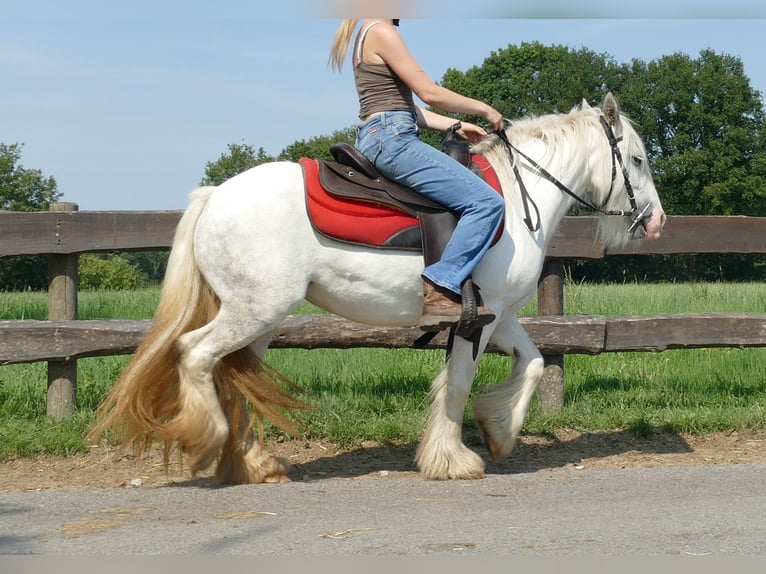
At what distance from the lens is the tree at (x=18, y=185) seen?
57125 mm

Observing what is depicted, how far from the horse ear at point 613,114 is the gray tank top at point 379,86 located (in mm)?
1435

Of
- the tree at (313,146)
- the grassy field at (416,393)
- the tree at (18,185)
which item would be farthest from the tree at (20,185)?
the grassy field at (416,393)

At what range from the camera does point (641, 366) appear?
8695 millimetres

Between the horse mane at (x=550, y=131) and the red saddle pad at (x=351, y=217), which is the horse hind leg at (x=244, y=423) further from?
the horse mane at (x=550, y=131)

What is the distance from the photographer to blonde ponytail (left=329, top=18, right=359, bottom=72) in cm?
560

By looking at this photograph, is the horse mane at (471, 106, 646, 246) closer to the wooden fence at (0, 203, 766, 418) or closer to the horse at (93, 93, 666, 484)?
the horse at (93, 93, 666, 484)

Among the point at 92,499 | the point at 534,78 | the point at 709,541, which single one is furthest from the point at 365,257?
the point at 534,78

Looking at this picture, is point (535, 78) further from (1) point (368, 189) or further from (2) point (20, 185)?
(1) point (368, 189)

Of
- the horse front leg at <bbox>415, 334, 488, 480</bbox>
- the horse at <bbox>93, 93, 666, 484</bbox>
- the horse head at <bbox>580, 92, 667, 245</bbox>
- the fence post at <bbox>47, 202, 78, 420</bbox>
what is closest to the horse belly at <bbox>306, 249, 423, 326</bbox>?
the horse at <bbox>93, 93, 666, 484</bbox>

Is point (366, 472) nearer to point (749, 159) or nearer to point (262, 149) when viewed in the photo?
point (749, 159)

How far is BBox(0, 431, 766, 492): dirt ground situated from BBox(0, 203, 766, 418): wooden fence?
689mm

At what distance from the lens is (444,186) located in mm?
5555

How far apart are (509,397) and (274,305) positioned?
168cm

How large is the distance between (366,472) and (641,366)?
3.45m
